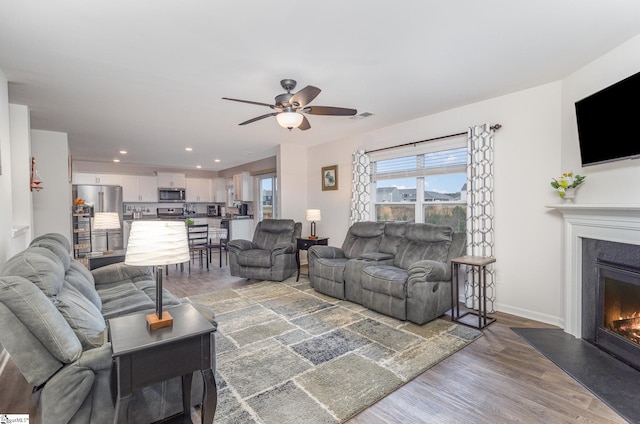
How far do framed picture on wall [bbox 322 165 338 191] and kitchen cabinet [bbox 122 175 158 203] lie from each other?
573 cm

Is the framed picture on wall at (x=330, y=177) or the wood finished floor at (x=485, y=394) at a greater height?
the framed picture on wall at (x=330, y=177)

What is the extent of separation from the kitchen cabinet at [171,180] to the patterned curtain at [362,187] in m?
6.37

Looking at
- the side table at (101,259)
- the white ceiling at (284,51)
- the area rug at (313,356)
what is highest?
the white ceiling at (284,51)

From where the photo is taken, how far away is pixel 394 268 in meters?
3.76

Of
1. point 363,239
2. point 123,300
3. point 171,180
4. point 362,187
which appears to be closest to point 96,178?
point 171,180

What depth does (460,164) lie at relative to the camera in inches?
154

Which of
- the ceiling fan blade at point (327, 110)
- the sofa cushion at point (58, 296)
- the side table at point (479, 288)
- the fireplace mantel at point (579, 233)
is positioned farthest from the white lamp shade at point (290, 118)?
the fireplace mantel at point (579, 233)

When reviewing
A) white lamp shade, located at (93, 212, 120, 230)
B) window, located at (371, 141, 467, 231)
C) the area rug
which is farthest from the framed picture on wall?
white lamp shade, located at (93, 212, 120, 230)

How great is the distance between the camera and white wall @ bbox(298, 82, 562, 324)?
10.4 ft

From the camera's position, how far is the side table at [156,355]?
132 cm

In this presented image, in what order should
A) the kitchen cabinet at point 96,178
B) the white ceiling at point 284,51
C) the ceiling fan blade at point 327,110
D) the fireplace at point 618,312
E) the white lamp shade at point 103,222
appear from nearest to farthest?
the white ceiling at point 284,51 → the fireplace at point 618,312 → the ceiling fan blade at point 327,110 → the white lamp shade at point 103,222 → the kitchen cabinet at point 96,178

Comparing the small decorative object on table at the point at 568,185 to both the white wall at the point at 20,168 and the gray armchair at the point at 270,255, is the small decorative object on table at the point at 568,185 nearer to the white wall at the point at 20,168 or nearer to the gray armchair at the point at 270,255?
the gray armchair at the point at 270,255

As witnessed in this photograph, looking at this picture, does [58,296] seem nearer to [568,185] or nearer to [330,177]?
[568,185]

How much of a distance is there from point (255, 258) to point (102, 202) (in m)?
5.06
